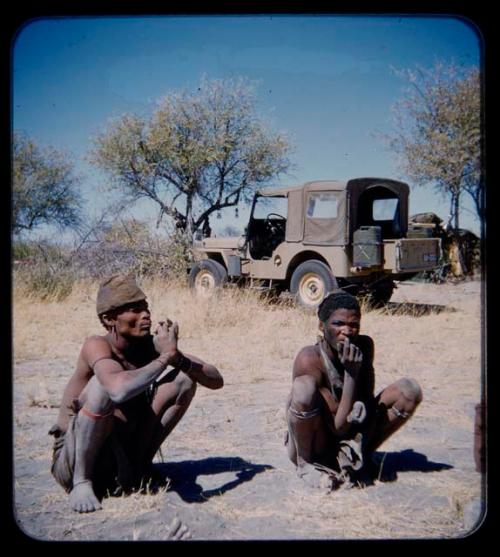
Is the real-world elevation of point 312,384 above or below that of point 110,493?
above

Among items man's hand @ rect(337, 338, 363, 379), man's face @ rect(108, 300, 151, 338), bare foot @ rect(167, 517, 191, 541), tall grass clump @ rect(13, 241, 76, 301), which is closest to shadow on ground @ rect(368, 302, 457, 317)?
tall grass clump @ rect(13, 241, 76, 301)

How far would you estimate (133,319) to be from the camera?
111 inches

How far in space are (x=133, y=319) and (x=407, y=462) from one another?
6.07 ft

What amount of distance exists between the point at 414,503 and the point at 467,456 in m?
0.86

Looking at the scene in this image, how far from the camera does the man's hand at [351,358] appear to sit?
9.29ft

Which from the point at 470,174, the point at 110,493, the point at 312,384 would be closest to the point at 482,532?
the point at 312,384

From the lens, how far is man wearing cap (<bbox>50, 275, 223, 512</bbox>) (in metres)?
2.64

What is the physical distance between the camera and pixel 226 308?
28.2ft

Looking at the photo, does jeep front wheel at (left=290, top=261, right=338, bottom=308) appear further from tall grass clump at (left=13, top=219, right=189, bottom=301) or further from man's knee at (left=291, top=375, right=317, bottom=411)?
man's knee at (left=291, top=375, right=317, bottom=411)

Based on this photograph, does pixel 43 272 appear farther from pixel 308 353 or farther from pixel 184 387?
pixel 308 353

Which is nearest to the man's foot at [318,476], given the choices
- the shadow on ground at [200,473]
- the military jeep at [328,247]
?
the shadow on ground at [200,473]

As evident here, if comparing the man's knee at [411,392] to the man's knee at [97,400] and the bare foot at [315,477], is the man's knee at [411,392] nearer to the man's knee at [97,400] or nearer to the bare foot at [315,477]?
the bare foot at [315,477]

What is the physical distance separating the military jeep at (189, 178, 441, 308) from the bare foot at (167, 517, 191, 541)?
643cm
